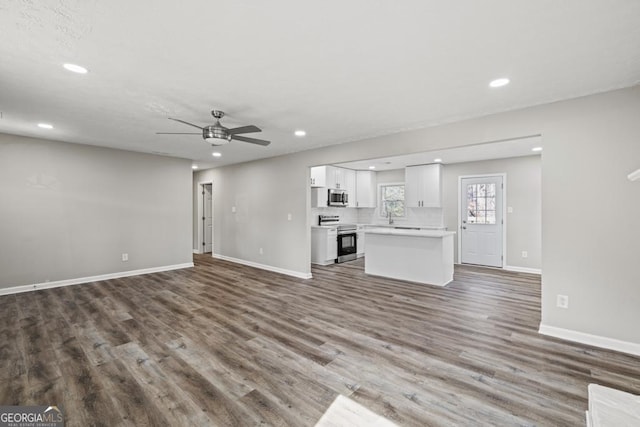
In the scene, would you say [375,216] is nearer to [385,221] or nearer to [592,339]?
[385,221]

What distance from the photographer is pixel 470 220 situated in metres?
6.88

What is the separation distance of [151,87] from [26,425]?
275 cm

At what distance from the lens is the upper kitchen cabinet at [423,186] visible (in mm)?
6949

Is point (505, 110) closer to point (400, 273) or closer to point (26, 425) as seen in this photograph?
point (400, 273)

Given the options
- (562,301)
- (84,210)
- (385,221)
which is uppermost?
(84,210)

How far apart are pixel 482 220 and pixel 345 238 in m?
3.32

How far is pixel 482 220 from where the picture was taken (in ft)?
22.0

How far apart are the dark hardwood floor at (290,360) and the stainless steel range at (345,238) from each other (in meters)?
2.86

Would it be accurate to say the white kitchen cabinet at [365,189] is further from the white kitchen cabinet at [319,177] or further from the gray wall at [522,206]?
the gray wall at [522,206]

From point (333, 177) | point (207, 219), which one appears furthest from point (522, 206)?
point (207, 219)

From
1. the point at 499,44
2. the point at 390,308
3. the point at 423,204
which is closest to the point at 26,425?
the point at 390,308

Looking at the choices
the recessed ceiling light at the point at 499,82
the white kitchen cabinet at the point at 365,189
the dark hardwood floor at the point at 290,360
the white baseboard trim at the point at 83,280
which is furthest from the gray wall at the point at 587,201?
the white baseboard trim at the point at 83,280

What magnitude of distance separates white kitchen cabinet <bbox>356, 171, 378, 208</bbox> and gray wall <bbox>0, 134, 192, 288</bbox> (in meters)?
4.48

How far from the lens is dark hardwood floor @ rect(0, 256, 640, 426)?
193 cm
